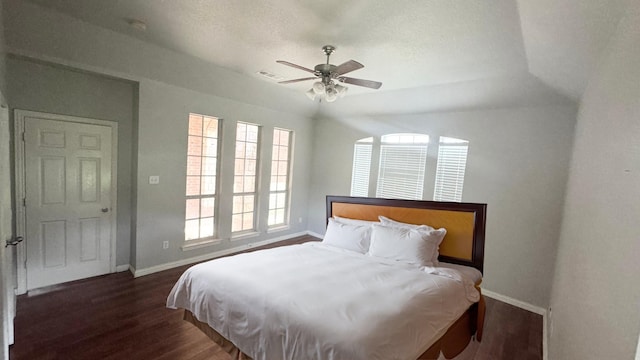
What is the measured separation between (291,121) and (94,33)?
3.18 metres

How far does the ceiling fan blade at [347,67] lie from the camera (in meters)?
2.23

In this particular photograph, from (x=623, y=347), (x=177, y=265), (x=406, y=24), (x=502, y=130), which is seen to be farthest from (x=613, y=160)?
(x=177, y=265)

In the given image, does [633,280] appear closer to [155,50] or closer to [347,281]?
[347,281]

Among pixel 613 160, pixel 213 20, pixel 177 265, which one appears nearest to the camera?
pixel 613 160

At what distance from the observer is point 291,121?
5.39 m

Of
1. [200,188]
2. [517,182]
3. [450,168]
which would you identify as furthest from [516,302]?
[200,188]

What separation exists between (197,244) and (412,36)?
13.1 ft

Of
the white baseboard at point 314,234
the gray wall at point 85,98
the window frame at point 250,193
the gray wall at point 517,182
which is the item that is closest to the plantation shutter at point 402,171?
the gray wall at point 517,182

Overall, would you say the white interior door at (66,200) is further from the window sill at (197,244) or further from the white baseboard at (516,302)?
the white baseboard at (516,302)

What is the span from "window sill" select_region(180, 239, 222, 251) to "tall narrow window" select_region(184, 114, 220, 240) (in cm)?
10

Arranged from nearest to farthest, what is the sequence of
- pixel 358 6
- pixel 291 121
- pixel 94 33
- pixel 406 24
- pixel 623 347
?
1. pixel 623 347
2. pixel 358 6
3. pixel 406 24
4. pixel 94 33
5. pixel 291 121

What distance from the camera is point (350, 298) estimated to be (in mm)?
1921

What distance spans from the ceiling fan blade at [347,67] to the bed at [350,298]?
1716mm

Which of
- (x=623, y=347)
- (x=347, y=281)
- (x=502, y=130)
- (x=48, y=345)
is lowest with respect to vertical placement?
(x=48, y=345)
